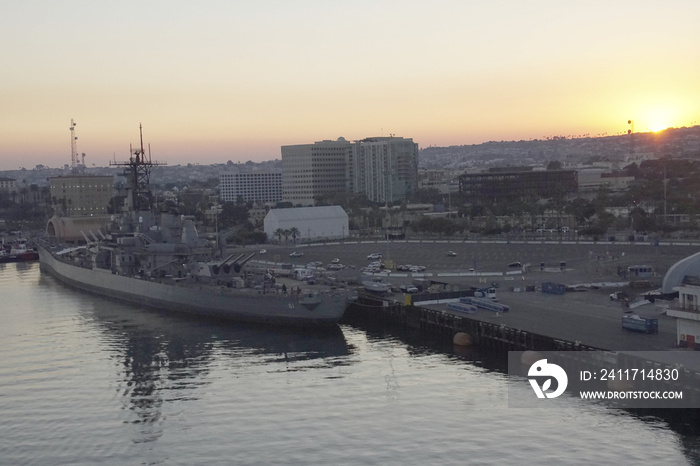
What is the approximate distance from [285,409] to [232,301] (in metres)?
13.1

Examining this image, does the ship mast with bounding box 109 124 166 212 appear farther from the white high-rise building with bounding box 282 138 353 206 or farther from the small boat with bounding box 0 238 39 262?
the white high-rise building with bounding box 282 138 353 206

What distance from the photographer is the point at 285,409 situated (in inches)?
818

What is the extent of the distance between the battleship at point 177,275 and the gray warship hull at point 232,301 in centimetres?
4

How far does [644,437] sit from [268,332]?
1616cm

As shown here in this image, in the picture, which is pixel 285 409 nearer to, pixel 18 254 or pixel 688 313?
pixel 688 313

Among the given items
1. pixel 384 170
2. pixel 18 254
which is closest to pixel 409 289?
pixel 18 254

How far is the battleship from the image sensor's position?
3166 centimetres

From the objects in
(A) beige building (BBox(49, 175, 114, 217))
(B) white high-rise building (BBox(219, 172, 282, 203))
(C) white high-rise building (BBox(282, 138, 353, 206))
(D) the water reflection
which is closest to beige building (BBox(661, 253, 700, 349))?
(D) the water reflection

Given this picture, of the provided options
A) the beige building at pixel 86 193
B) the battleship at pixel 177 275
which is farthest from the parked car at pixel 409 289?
the beige building at pixel 86 193

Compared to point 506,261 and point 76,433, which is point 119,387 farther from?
point 506,261

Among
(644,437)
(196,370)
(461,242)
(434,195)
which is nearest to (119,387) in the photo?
(196,370)

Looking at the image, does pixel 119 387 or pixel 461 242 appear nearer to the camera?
pixel 119 387

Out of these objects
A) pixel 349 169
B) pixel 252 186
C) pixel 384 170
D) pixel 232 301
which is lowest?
pixel 232 301

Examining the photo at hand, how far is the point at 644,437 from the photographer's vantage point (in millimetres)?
18016
